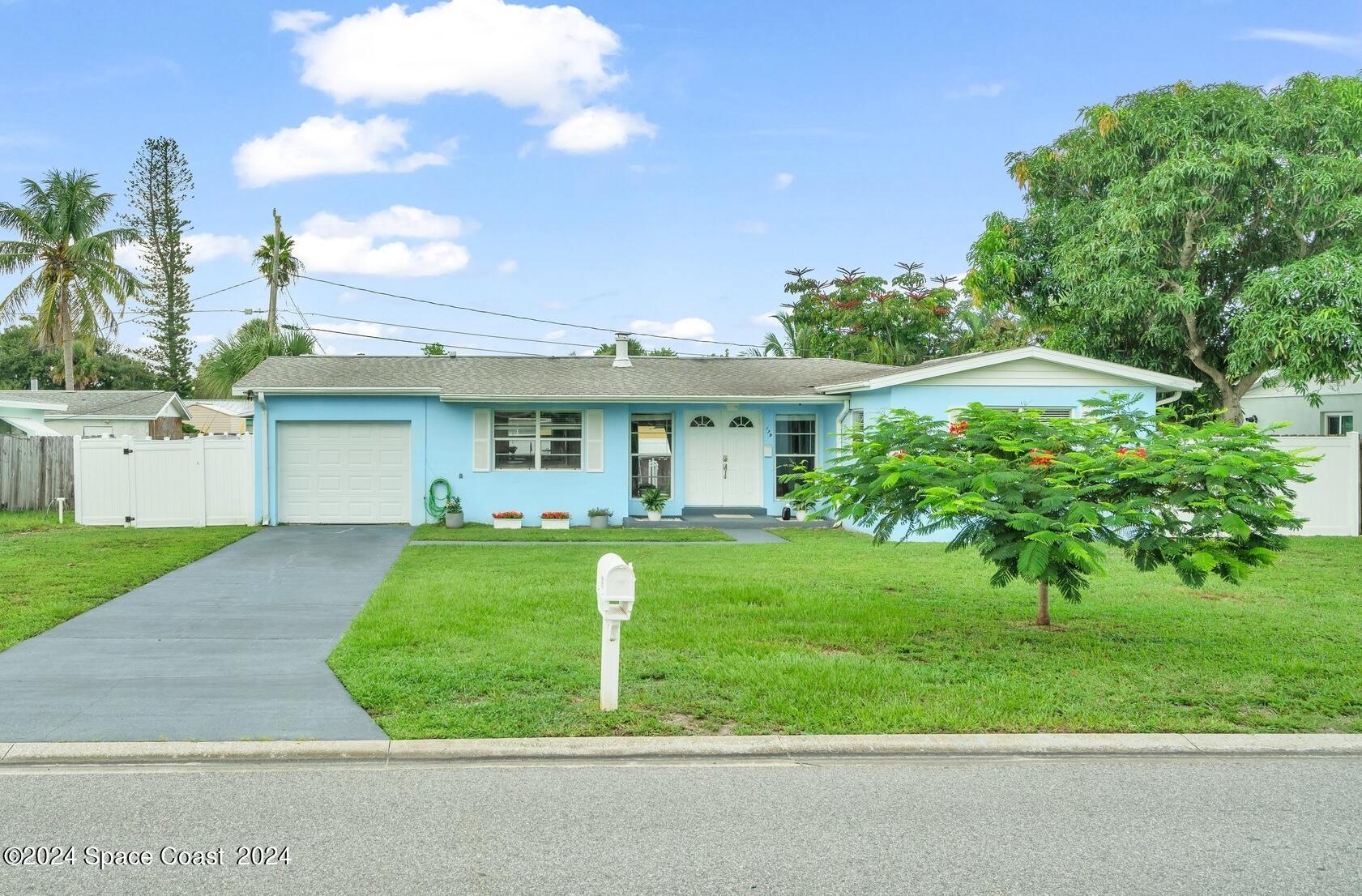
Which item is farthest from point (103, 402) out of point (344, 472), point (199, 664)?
point (199, 664)

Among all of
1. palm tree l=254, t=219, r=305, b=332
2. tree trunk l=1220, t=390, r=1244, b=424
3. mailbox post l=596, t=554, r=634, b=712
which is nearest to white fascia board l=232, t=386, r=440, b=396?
mailbox post l=596, t=554, r=634, b=712

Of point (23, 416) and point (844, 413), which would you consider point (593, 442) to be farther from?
point (23, 416)

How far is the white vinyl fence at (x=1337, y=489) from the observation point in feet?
57.0

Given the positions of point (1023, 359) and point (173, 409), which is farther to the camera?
point (173, 409)

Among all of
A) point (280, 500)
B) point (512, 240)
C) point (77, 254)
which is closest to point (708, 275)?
point (512, 240)

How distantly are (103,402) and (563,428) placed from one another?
77.3 ft

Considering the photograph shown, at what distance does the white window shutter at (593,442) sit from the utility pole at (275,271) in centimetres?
1859

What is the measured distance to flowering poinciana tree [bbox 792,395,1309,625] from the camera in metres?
7.19

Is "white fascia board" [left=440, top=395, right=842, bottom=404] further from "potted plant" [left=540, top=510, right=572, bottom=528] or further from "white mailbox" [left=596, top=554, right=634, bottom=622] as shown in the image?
"white mailbox" [left=596, top=554, right=634, bottom=622]

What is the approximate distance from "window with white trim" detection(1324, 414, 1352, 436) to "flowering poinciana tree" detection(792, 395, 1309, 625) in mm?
20443

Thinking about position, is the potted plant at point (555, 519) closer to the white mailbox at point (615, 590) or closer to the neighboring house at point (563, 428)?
the neighboring house at point (563, 428)

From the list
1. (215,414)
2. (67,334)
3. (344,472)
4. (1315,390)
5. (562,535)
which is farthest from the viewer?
(215,414)

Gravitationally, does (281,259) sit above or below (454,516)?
above

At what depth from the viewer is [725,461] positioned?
2027 centimetres
